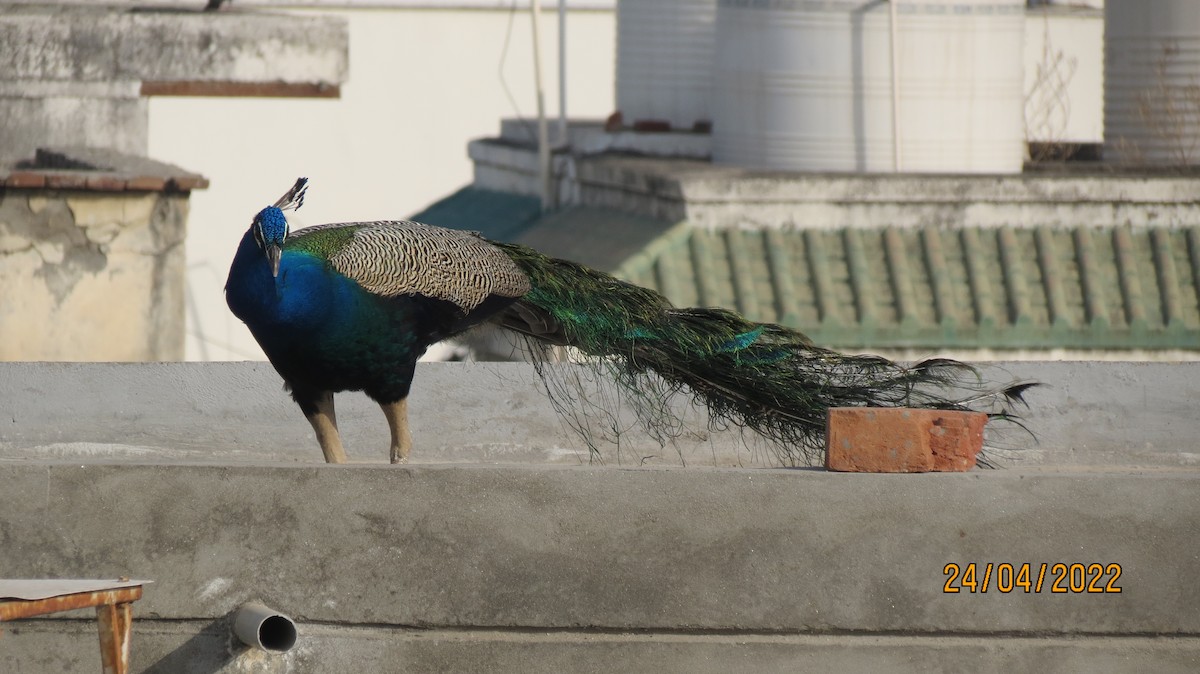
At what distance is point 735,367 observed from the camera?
623cm

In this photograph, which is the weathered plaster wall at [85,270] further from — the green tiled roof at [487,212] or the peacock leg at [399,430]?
the green tiled roof at [487,212]

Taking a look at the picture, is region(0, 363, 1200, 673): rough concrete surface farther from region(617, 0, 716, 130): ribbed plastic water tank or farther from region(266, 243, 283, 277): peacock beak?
region(617, 0, 716, 130): ribbed plastic water tank

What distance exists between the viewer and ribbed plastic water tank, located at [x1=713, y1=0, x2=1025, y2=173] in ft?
35.3

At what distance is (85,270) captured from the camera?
8.58 metres

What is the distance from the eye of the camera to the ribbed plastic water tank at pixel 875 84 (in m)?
10.8

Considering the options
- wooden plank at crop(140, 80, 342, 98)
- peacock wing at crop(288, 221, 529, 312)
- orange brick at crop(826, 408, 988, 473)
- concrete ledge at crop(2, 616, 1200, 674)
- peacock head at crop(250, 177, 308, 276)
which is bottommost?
concrete ledge at crop(2, 616, 1200, 674)

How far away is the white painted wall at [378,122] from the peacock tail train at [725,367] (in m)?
11.1

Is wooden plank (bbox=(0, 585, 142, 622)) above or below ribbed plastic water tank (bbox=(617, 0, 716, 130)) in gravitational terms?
below

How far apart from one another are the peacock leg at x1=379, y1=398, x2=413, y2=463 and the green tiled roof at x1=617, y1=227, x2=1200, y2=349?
3.66 m

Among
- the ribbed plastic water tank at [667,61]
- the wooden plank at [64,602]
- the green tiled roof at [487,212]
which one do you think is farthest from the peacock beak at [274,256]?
the ribbed plastic water tank at [667,61]

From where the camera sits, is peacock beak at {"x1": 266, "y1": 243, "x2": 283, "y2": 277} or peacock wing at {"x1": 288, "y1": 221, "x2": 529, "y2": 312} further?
peacock wing at {"x1": 288, "y1": 221, "x2": 529, "y2": 312}

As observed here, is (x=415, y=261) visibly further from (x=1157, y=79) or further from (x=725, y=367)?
(x=1157, y=79)

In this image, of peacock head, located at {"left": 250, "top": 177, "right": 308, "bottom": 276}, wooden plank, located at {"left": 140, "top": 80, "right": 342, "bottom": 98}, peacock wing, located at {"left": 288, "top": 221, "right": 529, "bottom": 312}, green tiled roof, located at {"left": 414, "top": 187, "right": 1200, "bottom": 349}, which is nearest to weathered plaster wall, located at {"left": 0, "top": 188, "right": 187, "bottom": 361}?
wooden plank, located at {"left": 140, "top": 80, "right": 342, "bottom": 98}

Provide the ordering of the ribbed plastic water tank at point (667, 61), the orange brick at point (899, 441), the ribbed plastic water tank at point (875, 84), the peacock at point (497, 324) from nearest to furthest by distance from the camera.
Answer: the orange brick at point (899, 441) → the peacock at point (497, 324) → the ribbed plastic water tank at point (875, 84) → the ribbed plastic water tank at point (667, 61)
